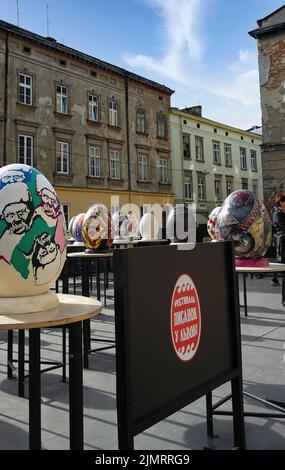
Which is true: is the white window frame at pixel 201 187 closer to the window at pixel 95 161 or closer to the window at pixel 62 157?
the window at pixel 95 161

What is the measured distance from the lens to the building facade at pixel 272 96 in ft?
58.3

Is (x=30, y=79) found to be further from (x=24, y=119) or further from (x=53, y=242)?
(x=53, y=242)

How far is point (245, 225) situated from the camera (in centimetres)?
486

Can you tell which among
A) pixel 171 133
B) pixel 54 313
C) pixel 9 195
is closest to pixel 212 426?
pixel 54 313

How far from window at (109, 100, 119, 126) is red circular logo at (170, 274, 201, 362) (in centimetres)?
2289

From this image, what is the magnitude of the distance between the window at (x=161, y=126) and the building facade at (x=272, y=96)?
9.44m

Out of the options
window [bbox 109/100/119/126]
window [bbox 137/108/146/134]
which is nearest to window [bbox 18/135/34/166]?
window [bbox 109/100/119/126]

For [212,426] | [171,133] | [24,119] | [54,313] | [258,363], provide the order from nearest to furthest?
[54,313] < [212,426] < [258,363] < [24,119] < [171,133]

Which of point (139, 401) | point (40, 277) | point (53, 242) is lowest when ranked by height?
point (139, 401)

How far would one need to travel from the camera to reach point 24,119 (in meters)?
19.3

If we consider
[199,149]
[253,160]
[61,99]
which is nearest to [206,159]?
[199,149]

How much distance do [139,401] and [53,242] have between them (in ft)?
4.22

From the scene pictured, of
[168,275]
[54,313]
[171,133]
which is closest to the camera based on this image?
[168,275]

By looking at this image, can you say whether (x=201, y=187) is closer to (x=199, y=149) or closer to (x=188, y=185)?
(x=188, y=185)
